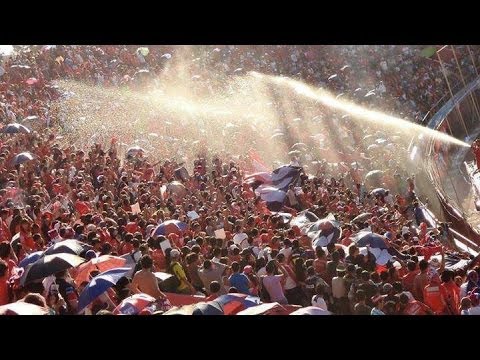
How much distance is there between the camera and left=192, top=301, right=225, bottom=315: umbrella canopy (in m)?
5.73

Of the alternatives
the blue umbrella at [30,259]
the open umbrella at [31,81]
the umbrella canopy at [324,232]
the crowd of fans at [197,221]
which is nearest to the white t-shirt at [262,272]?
the crowd of fans at [197,221]

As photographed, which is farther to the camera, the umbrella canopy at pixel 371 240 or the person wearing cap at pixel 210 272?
the umbrella canopy at pixel 371 240

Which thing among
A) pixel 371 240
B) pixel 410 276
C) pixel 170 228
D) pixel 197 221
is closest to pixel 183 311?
pixel 410 276

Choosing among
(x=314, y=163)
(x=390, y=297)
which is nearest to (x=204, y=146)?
(x=314, y=163)

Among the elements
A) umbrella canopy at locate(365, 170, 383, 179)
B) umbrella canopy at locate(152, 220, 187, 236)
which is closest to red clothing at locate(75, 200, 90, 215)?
umbrella canopy at locate(152, 220, 187, 236)

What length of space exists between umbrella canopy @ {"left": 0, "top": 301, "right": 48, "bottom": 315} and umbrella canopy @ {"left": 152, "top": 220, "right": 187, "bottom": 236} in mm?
2885

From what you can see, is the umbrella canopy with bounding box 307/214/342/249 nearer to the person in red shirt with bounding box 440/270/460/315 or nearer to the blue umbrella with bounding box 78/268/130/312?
the person in red shirt with bounding box 440/270/460/315

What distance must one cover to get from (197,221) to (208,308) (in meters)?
3.49

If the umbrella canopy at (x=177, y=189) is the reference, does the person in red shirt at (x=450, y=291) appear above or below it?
below

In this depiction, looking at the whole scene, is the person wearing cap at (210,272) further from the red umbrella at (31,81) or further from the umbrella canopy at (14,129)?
the red umbrella at (31,81)

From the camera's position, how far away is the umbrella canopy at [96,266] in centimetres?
678

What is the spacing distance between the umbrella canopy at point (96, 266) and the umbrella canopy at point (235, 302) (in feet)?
3.86

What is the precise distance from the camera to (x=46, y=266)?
6.45 meters
